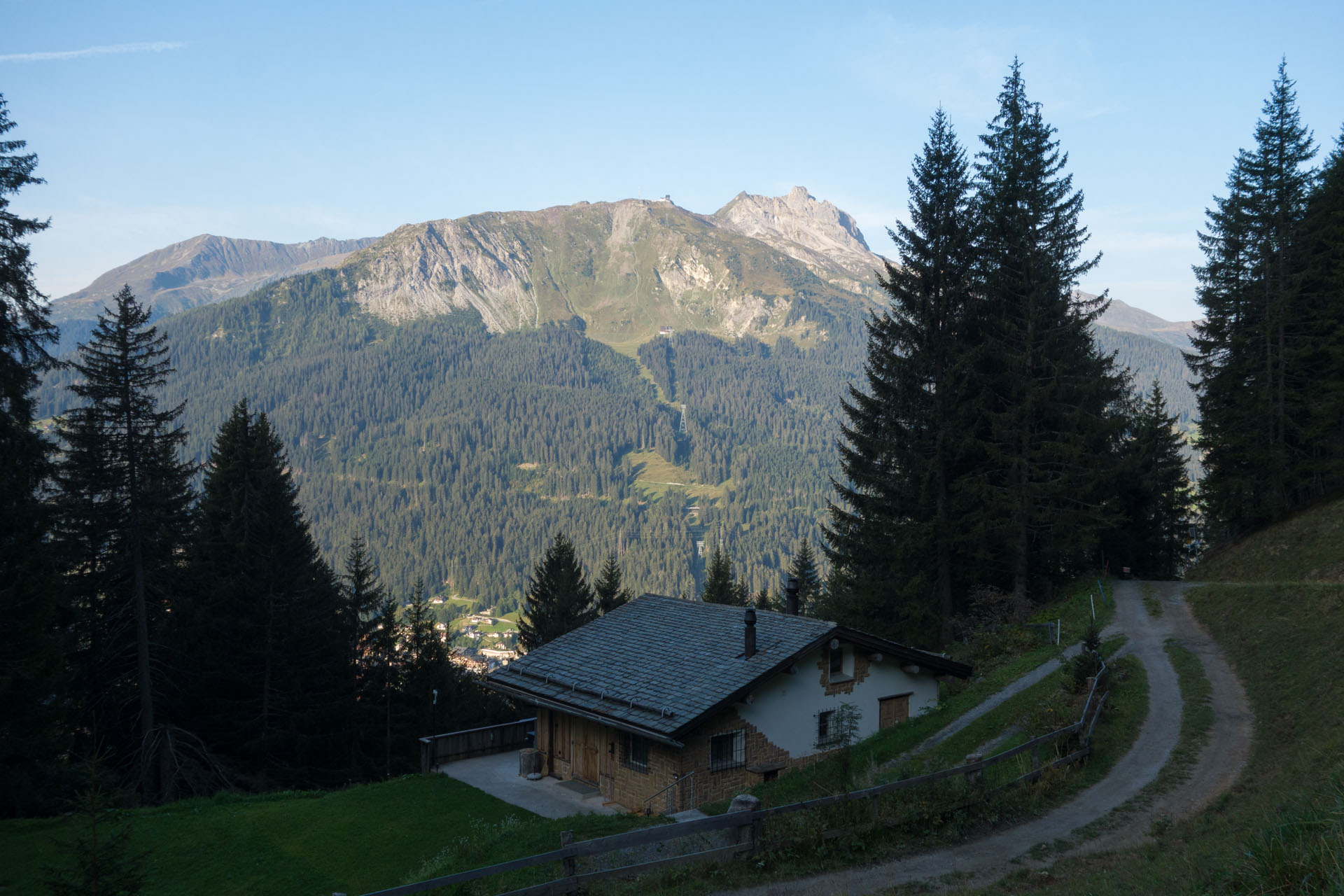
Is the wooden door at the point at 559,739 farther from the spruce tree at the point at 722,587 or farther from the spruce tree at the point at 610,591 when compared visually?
the spruce tree at the point at 722,587

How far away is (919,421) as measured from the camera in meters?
30.6

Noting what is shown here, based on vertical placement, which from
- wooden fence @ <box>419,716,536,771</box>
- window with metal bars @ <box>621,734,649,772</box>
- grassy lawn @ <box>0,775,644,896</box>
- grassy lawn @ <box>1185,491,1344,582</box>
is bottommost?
grassy lawn @ <box>0,775,644,896</box>

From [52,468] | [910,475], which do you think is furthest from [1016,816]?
[52,468]

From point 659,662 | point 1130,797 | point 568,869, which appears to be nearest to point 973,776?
point 1130,797

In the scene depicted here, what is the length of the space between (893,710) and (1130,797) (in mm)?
10719

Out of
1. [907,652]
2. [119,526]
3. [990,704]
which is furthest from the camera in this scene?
[119,526]

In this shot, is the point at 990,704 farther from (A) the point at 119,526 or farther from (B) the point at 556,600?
(B) the point at 556,600

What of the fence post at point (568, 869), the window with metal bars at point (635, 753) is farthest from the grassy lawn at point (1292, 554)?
the fence post at point (568, 869)

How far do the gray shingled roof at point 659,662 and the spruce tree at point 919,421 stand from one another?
8845 mm

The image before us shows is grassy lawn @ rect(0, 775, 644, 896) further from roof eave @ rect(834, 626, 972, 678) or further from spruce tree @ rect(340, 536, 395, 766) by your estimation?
spruce tree @ rect(340, 536, 395, 766)

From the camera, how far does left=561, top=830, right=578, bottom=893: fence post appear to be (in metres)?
9.64

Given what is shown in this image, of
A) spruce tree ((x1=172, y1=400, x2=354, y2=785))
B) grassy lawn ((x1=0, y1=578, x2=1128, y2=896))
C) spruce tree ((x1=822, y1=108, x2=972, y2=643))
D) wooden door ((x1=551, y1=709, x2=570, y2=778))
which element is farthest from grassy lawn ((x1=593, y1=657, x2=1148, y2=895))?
spruce tree ((x1=172, y1=400, x2=354, y2=785))

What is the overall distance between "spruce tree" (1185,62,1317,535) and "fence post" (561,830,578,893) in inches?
1421

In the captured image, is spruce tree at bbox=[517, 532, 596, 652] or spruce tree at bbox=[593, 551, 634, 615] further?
spruce tree at bbox=[593, 551, 634, 615]
